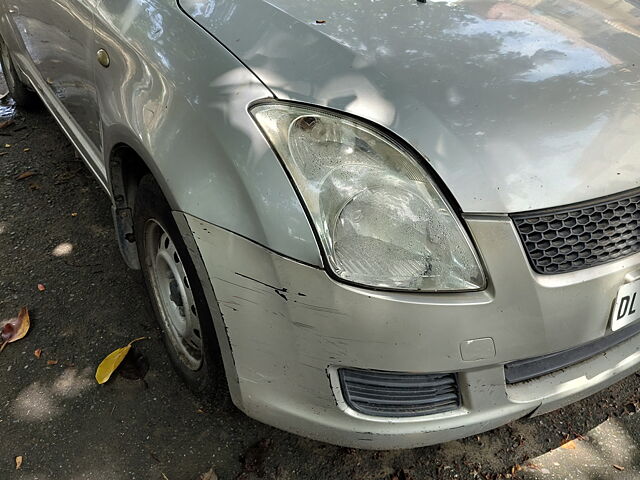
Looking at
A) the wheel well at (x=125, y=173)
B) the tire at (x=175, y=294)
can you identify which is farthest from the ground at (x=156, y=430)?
the wheel well at (x=125, y=173)

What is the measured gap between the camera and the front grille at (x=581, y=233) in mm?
1354

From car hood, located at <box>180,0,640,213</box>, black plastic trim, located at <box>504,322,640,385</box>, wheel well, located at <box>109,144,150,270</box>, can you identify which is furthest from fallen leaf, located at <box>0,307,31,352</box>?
black plastic trim, located at <box>504,322,640,385</box>

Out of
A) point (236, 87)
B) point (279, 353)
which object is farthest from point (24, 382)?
point (236, 87)

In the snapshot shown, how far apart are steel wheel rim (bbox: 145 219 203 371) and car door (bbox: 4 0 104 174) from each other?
1.59 feet

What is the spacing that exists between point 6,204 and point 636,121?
3009 mm

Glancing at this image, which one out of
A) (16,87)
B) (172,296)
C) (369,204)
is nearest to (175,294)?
(172,296)

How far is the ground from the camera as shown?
73.4 inches

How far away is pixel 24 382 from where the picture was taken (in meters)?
2.15

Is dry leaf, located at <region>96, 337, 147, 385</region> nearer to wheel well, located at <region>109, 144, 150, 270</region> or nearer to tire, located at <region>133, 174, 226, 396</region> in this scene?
tire, located at <region>133, 174, 226, 396</region>

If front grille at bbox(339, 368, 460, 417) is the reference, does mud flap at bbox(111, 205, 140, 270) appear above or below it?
below

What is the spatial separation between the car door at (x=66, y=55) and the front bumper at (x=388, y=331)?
3.40 feet

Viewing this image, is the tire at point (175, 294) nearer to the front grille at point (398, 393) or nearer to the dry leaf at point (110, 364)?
the dry leaf at point (110, 364)

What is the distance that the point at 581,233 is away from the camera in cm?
140

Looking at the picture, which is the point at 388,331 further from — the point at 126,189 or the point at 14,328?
the point at 14,328
